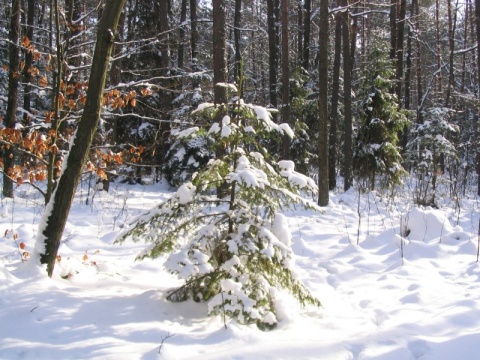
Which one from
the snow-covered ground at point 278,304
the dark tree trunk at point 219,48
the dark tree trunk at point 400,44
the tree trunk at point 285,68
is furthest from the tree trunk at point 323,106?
the dark tree trunk at point 400,44

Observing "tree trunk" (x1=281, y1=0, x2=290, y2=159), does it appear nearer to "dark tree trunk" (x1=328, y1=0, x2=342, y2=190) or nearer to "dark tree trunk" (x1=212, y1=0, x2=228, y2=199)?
"dark tree trunk" (x1=328, y1=0, x2=342, y2=190)

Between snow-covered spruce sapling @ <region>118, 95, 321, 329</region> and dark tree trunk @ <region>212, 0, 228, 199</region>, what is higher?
dark tree trunk @ <region>212, 0, 228, 199</region>

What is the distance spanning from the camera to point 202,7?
2572 centimetres

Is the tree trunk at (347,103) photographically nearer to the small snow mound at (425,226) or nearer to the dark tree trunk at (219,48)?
the small snow mound at (425,226)

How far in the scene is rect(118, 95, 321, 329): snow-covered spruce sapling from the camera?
3432mm

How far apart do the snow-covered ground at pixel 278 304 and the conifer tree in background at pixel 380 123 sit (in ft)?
26.5

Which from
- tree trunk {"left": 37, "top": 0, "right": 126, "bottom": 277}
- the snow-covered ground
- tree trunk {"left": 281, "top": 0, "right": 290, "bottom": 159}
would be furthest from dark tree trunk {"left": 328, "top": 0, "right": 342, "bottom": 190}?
tree trunk {"left": 37, "top": 0, "right": 126, "bottom": 277}

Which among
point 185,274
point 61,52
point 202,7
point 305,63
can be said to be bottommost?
point 185,274

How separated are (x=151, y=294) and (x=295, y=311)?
140cm

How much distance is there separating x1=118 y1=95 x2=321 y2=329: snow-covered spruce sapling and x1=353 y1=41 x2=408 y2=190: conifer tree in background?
11.3 meters

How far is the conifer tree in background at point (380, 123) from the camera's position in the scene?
1438cm

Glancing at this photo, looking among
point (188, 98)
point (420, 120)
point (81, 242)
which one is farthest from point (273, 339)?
point (420, 120)

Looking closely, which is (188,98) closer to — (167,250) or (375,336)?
(167,250)

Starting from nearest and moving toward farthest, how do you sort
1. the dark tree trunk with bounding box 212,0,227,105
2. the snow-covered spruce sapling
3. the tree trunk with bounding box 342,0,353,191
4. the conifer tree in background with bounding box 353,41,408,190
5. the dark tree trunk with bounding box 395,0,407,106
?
the snow-covered spruce sapling → the dark tree trunk with bounding box 212,0,227,105 → the tree trunk with bounding box 342,0,353,191 → the conifer tree in background with bounding box 353,41,408,190 → the dark tree trunk with bounding box 395,0,407,106
